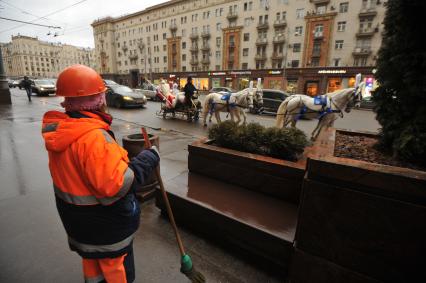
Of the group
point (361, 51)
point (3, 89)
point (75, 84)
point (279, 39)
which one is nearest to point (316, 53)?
point (361, 51)

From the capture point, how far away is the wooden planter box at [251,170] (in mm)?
2986

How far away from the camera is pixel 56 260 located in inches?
99.0

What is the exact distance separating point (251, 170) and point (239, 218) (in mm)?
868

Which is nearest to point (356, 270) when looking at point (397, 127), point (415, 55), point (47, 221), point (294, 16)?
point (397, 127)

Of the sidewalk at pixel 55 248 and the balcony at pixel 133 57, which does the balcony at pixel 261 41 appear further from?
the sidewalk at pixel 55 248

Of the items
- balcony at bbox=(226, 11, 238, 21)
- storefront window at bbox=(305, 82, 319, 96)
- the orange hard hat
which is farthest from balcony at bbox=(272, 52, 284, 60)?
the orange hard hat

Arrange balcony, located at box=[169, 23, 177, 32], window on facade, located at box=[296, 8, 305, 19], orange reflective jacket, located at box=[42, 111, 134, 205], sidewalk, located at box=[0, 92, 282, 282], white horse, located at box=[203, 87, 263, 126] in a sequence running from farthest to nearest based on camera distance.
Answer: balcony, located at box=[169, 23, 177, 32] → window on facade, located at box=[296, 8, 305, 19] → white horse, located at box=[203, 87, 263, 126] → sidewalk, located at box=[0, 92, 282, 282] → orange reflective jacket, located at box=[42, 111, 134, 205]

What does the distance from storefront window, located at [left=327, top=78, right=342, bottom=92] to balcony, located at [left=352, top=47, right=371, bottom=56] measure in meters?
4.01

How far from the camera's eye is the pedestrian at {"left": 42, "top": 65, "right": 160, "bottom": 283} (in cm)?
139

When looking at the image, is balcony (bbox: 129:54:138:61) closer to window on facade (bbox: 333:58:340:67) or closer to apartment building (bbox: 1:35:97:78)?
apartment building (bbox: 1:35:97:78)

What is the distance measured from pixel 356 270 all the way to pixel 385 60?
2.42 m

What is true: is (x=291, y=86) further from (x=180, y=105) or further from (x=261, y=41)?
(x=180, y=105)

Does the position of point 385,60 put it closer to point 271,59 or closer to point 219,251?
point 219,251

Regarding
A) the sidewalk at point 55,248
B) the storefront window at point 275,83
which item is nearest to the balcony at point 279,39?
A: the storefront window at point 275,83
